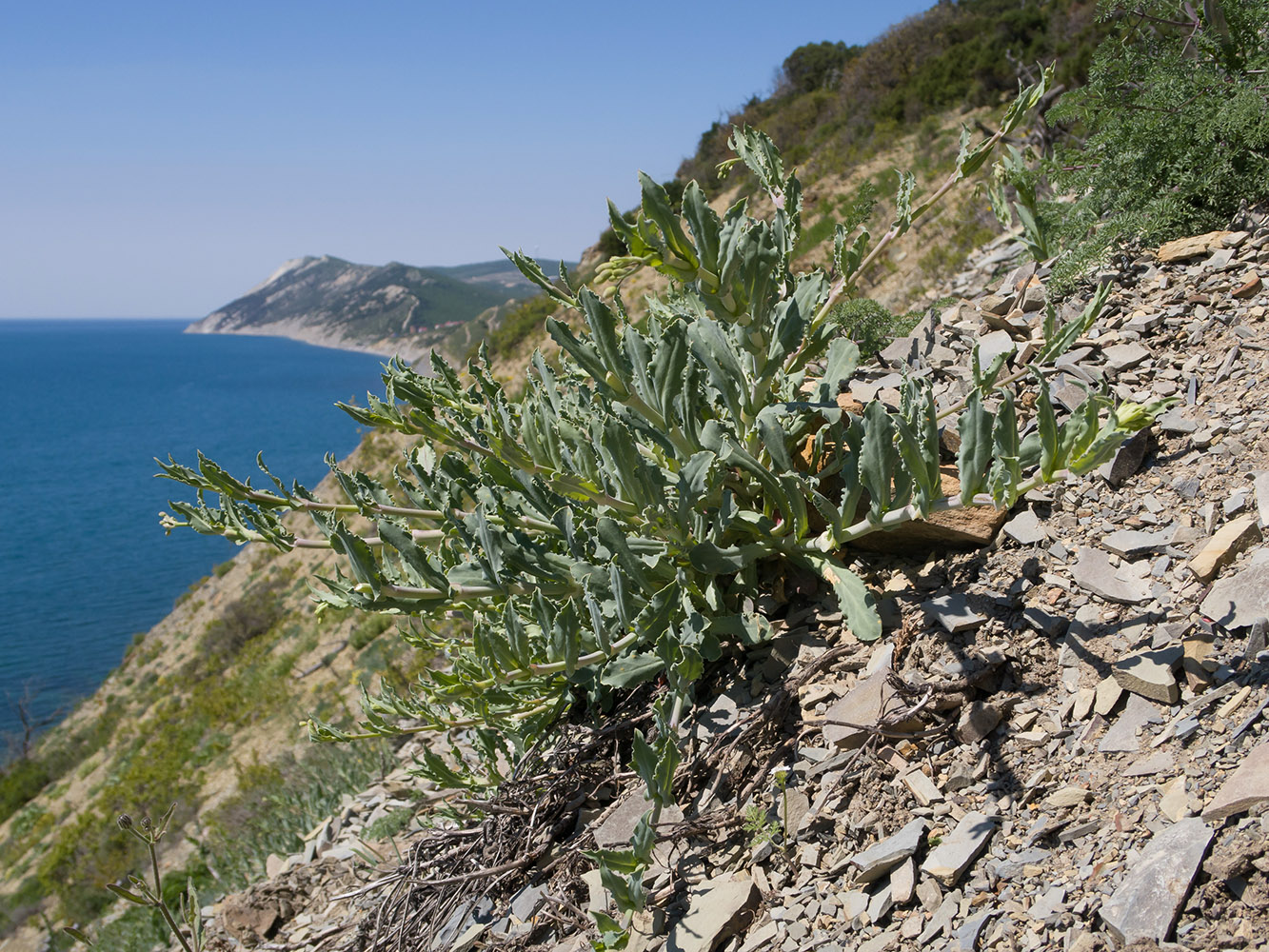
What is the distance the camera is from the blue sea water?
27.1 metres

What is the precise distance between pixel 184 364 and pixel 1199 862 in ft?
517

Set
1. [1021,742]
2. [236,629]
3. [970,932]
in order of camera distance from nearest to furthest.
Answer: [970,932], [1021,742], [236,629]

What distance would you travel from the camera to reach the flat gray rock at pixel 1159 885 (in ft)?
4.96

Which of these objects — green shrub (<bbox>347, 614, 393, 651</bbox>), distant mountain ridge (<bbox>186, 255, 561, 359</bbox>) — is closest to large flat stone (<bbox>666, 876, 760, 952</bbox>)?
green shrub (<bbox>347, 614, 393, 651</bbox>)

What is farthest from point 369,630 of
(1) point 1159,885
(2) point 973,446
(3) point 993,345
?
(1) point 1159,885

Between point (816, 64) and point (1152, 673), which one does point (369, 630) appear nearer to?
point (1152, 673)

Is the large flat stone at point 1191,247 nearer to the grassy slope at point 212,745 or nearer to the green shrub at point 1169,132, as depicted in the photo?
the green shrub at point 1169,132

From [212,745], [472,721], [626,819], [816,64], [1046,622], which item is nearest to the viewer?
[1046,622]

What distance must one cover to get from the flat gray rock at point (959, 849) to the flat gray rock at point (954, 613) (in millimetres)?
599

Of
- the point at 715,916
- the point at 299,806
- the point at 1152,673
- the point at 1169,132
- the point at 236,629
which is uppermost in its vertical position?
the point at 1169,132

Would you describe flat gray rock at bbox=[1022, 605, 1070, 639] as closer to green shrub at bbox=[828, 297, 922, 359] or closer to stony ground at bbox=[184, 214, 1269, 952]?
stony ground at bbox=[184, 214, 1269, 952]

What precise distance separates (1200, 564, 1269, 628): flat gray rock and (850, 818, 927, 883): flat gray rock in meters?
0.94

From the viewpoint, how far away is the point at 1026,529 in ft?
8.80

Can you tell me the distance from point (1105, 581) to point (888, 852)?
105 centimetres
